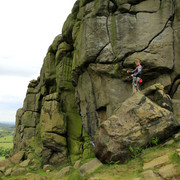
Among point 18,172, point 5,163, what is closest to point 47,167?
point 18,172

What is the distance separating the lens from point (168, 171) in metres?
6.54

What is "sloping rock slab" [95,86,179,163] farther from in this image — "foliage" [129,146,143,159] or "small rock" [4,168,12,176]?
"small rock" [4,168,12,176]

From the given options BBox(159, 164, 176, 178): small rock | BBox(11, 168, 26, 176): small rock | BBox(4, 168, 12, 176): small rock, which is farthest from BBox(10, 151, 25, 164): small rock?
BBox(159, 164, 176, 178): small rock

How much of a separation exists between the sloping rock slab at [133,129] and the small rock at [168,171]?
2660 millimetres

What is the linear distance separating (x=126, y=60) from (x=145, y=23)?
412cm

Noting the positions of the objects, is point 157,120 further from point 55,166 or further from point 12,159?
point 12,159

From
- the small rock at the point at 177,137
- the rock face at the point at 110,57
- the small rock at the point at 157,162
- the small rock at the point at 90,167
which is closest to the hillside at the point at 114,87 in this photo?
the rock face at the point at 110,57

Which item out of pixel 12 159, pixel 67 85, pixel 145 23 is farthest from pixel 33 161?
pixel 145 23

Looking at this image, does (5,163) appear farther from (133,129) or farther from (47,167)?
(133,129)

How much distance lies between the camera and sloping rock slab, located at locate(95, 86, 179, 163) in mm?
9570

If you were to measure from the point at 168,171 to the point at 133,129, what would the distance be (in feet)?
11.4

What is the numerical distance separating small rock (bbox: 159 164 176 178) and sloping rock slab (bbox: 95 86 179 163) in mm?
2660

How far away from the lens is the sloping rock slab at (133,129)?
9570mm

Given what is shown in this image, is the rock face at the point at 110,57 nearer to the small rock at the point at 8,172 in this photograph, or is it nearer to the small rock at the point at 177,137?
the small rock at the point at 177,137
